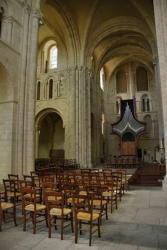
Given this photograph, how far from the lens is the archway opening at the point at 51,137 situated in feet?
87.8

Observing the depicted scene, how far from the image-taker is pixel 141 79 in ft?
111

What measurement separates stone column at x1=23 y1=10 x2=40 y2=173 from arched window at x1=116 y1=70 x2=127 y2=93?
80.6 ft

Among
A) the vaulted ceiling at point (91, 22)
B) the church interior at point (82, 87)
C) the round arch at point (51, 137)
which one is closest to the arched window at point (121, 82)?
the church interior at point (82, 87)

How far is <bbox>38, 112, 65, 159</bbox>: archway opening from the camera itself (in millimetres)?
26748

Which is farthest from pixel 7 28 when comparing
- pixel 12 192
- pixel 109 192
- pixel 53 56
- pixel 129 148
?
pixel 129 148

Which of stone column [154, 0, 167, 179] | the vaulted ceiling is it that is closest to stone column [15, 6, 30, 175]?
stone column [154, 0, 167, 179]

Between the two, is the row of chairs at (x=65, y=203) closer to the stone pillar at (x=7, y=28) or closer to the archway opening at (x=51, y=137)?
the stone pillar at (x=7, y=28)

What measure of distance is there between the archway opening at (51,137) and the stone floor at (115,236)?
21561 millimetres

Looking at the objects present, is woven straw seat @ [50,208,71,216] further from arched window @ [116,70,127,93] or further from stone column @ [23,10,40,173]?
arched window @ [116,70,127,93]

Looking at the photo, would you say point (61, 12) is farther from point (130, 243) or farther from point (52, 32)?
point (130, 243)

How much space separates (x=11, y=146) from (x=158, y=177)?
362 inches

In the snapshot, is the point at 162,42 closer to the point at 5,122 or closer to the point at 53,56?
the point at 5,122

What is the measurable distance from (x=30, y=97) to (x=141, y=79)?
2692 cm

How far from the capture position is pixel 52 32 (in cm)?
2227
